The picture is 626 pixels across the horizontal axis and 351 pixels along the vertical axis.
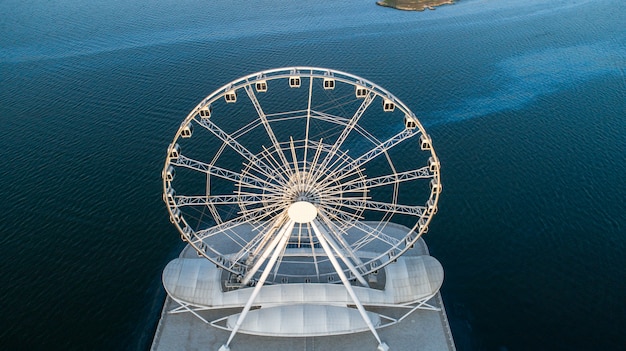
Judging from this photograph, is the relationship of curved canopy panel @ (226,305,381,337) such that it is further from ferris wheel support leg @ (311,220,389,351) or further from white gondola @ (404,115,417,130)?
white gondola @ (404,115,417,130)

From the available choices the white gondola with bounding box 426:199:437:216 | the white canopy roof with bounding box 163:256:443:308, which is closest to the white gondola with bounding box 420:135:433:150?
the white gondola with bounding box 426:199:437:216

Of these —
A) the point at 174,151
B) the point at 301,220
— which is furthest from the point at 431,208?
the point at 174,151

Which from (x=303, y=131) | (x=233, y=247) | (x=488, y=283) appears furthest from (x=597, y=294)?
(x=303, y=131)

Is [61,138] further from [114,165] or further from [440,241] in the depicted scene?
[440,241]

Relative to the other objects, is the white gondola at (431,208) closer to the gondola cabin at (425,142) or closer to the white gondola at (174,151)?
the gondola cabin at (425,142)

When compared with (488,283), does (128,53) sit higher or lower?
higher

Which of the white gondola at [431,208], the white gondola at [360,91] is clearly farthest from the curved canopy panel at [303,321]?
the white gondola at [360,91]

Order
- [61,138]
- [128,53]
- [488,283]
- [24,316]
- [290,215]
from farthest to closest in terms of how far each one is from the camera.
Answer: [128,53] < [61,138] < [488,283] < [24,316] < [290,215]

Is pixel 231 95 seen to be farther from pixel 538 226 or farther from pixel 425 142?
pixel 538 226
